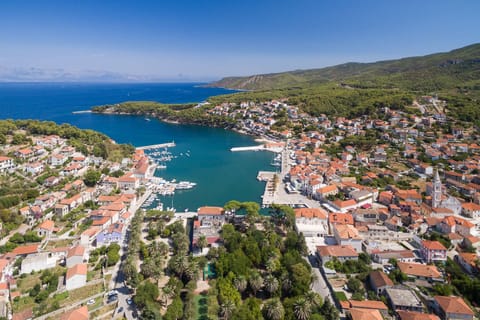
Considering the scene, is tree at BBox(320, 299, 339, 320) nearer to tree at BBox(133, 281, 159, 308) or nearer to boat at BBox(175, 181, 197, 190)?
tree at BBox(133, 281, 159, 308)

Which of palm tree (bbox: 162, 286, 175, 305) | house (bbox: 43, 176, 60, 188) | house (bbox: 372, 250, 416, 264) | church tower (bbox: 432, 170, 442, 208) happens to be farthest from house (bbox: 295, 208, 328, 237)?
house (bbox: 43, 176, 60, 188)

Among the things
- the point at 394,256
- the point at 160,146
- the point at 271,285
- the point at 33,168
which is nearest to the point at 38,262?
the point at 271,285

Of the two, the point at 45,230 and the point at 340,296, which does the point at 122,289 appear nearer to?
the point at 45,230

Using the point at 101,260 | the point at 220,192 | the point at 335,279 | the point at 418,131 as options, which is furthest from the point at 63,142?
the point at 418,131

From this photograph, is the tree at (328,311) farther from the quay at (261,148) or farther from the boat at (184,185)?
the quay at (261,148)

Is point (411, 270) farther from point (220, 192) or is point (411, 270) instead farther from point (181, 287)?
point (220, 192)

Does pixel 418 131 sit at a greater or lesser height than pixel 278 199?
greater
